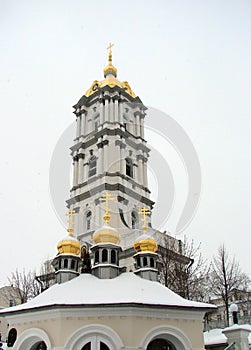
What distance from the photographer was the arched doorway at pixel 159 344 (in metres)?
14.5

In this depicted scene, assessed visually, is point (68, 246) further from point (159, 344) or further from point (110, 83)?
point (110, 83)

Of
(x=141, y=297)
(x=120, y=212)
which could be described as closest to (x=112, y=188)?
(x=120, y=212)

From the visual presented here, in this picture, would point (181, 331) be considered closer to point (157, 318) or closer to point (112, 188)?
point (157, 318)

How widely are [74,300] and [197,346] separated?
4787 millimetres

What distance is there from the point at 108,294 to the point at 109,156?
2026 centimetres

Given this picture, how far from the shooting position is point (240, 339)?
14.7 meters

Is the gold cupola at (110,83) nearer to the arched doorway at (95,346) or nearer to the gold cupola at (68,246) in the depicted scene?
the gold cupola at (68,246)

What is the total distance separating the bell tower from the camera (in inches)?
1245

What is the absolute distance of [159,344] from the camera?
14586mm

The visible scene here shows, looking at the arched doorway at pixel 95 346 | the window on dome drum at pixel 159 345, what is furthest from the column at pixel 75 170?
the arched doorway at pixel 95 346

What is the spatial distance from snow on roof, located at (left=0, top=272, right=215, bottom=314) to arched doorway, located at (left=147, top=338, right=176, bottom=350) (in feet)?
5.00

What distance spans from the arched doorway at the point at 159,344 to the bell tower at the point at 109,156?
15100 mm

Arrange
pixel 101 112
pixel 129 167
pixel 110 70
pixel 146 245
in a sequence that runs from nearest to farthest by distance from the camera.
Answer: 1. pixel 146 245
2. pixel 129 167
3. pixel 101 112
4. pixel 110 70

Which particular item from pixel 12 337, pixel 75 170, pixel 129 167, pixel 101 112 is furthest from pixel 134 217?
pixel 12 337
